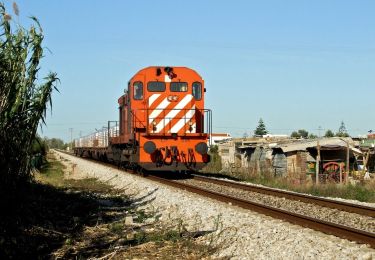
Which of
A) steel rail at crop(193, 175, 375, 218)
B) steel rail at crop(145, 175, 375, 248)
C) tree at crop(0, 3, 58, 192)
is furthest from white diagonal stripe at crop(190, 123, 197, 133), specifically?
tree at crop(0, 3, 58, 192)

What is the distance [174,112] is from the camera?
55.2 ft

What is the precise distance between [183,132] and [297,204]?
6507mm

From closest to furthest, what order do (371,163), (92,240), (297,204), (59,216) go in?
(92,240), (59,216), (297,204), (371,163)

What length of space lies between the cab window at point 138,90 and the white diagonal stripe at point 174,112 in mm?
1225

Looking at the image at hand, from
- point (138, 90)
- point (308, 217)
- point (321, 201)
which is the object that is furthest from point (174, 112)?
point (308, 217)

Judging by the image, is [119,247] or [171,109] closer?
[119,247]

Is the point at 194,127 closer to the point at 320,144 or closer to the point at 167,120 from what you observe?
the point at 167,120

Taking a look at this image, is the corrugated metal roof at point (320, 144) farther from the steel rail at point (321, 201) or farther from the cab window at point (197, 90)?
the steel rail at point (321, 201)

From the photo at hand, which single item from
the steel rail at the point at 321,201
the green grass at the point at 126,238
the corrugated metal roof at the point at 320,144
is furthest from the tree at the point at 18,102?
the corrugated metal roof at the point at 320,144

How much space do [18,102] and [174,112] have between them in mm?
10714

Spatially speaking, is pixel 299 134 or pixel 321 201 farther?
pixel 299 134

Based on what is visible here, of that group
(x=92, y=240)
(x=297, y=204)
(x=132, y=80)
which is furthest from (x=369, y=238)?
(x=132, y=80)

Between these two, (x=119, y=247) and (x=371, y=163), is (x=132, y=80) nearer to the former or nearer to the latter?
(x=119, y=247)

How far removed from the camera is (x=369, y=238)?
6.36 meters
